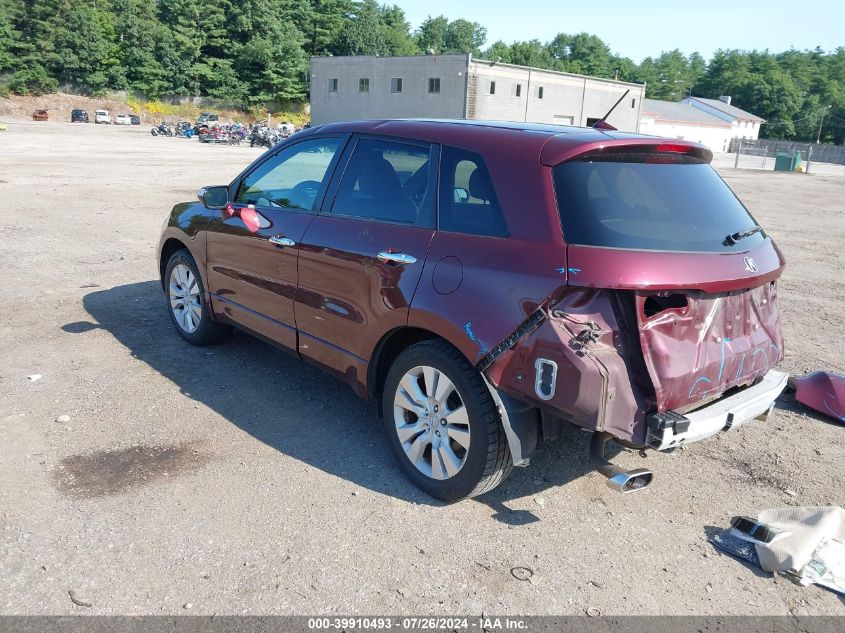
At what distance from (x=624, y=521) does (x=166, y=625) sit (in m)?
2.23

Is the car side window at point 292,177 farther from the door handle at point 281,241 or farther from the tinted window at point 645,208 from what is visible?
the tinted window at point 645,208

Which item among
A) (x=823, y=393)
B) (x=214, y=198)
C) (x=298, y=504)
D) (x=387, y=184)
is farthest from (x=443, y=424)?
(x=823, y=393)

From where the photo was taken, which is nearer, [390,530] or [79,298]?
[390,530]

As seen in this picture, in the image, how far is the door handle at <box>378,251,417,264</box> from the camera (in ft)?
11.8

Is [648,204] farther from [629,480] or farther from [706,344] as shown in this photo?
[629,480]

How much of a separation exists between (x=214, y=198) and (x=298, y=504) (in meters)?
2.64

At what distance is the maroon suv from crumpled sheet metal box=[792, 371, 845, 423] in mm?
1463

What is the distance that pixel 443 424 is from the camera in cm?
352

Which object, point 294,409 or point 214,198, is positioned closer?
point 294,409

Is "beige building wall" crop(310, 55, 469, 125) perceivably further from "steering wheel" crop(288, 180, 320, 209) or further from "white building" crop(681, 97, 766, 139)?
"white building" crop(681, 97, 766, 139)

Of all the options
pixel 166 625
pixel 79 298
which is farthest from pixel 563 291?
pixel 79 298

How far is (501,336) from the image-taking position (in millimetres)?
3119

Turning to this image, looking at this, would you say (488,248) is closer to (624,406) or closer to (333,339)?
(624,406)

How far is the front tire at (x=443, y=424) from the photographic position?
10.8 ft
